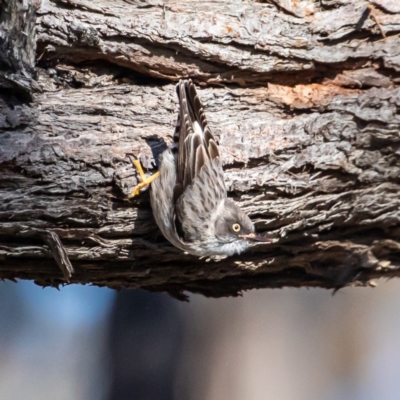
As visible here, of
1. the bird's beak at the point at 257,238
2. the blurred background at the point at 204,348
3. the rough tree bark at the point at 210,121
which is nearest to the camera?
the rough tree bark at the point at 210,121

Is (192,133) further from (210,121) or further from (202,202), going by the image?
(202,202)

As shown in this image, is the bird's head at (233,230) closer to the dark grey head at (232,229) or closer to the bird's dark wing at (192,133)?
the dark grey head at (232,229)

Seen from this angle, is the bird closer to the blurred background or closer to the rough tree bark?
the rough tree bark

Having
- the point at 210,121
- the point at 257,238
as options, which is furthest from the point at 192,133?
the point at 257,238

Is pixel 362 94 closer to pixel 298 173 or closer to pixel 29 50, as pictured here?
pixel 298 173

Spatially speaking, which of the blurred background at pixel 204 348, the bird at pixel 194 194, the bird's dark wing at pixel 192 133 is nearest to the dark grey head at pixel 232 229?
the bird at pixel 194 194

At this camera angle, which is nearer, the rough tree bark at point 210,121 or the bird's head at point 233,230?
the rough tree bark at point 210,121
